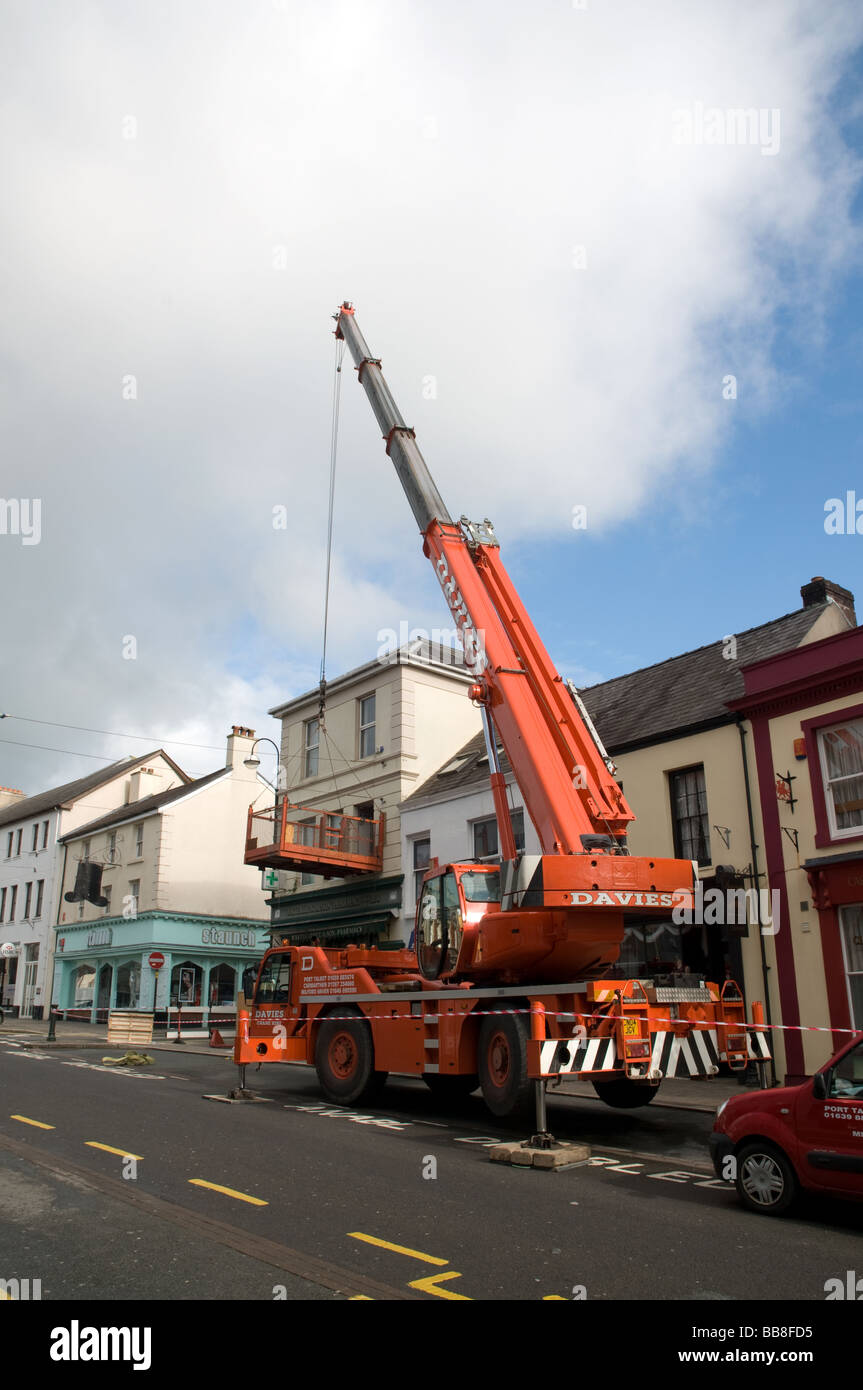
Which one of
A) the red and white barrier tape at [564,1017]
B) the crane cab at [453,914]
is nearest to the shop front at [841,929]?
the red and white barrier tape at [564,1017]

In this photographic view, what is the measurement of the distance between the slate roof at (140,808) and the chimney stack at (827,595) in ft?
87.0

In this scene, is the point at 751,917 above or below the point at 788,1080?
above

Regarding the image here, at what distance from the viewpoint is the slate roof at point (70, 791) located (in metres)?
45.5

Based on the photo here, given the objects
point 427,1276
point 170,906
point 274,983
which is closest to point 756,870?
point 274,983

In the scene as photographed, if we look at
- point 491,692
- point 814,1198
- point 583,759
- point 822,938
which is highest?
point 491,692

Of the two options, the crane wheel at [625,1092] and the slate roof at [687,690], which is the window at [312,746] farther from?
the crane wheel at [625,1092]

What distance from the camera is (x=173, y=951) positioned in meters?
36.5

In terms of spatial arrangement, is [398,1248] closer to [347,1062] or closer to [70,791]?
[347,1062]

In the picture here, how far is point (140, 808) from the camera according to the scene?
1628 inches

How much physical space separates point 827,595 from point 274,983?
1241 centimetres
